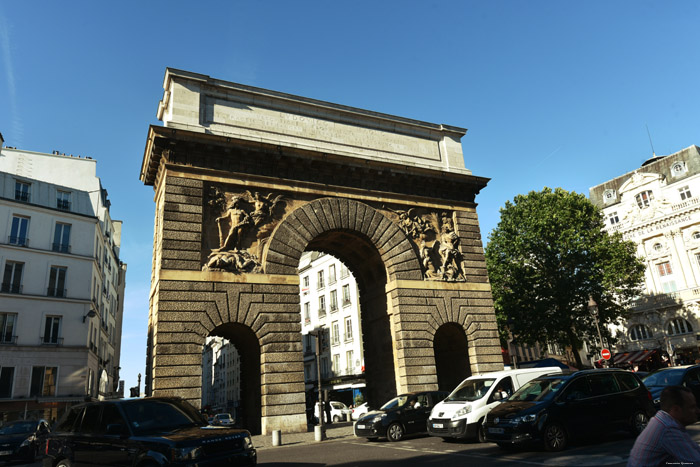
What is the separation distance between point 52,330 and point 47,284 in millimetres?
3036

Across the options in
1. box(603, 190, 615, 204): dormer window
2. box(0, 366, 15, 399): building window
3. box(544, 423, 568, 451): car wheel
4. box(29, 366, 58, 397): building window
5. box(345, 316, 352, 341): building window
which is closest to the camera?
box(544, 423, 568, 451): car wheel

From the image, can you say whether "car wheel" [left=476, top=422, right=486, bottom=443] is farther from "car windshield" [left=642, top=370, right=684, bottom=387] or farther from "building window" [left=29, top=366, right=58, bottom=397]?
"building window" [left=29, top=366, right=58, bottom=397]

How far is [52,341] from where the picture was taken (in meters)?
31.8

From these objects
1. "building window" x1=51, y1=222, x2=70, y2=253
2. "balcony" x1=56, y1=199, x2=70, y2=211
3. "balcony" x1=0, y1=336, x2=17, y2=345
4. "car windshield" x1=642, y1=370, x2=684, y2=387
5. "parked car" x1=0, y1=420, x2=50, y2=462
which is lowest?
"parked car" x1=0, y1=420, x2=50, y2=462

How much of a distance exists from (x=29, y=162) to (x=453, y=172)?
31291 millimetres

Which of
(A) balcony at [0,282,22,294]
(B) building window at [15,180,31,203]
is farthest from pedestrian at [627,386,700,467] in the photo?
(B) building window at [15,180,31,203]

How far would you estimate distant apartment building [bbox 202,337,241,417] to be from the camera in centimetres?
7089

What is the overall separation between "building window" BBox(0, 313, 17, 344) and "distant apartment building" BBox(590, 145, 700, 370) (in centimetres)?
4465

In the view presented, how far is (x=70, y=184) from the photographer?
3862 centimetres

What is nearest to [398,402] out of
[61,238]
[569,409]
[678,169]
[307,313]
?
[569,409]

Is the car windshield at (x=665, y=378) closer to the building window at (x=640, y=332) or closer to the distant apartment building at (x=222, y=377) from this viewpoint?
the building window at (x=640, y=332)

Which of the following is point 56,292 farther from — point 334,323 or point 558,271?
point 558,271

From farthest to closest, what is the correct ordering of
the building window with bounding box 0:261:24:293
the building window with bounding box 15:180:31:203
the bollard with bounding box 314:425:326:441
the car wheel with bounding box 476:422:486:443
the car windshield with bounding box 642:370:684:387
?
the building window with bounding box 15:180:31:203
the building window with bounding box 0:261:24:293
the bollard with bounding box 314:425:326:441
the car windshield with bounding box 642:370:684:387
the car wheel with bounding box 476:422:486:443

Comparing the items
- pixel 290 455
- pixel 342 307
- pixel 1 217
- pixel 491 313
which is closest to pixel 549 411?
pixel 290 455
